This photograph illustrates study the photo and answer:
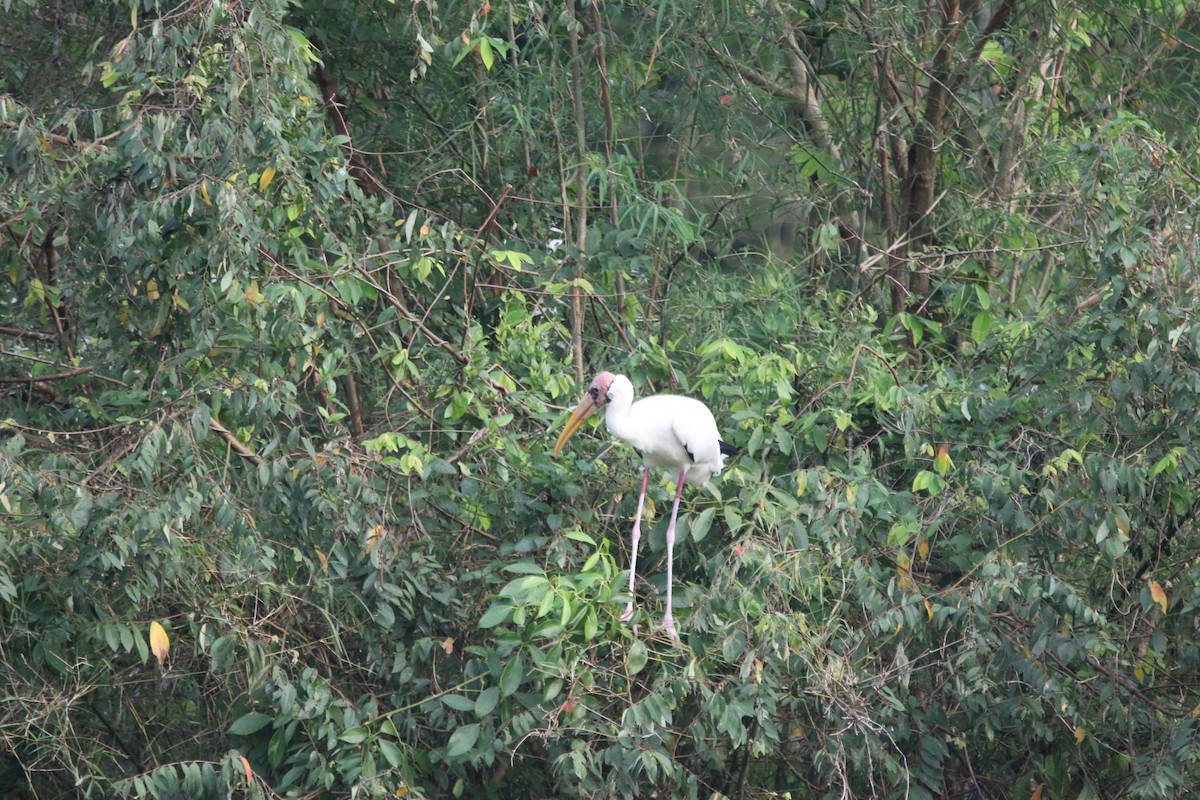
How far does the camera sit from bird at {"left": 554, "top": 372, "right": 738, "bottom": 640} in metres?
5.12

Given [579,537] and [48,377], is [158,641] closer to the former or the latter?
[48,377]

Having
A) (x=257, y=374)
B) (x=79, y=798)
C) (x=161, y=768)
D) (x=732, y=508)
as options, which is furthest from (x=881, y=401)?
(x=79, y=798)

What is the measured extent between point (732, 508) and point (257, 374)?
1.61 metres

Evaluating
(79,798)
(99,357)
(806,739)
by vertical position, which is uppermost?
(99,357)

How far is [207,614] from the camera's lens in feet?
15.1

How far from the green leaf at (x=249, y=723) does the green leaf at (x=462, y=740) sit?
2.09ft

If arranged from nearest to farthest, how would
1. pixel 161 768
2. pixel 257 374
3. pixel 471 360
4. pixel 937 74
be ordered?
pixel 161 768 → pixel 257 374 → pixel 471 360 → pixel 937 74

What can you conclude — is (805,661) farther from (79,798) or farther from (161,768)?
A: (79,798)

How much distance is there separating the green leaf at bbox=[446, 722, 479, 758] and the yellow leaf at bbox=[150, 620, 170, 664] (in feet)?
2.99

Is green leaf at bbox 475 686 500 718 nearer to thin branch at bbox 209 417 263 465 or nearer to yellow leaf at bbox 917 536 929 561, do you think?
thin branch at bbox 209 417 263 465

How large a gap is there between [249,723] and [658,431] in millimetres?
1660

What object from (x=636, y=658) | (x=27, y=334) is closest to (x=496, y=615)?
(x=636, y=658)

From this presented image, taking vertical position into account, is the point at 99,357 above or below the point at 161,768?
above

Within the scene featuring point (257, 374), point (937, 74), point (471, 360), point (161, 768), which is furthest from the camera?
point (937, 74)
